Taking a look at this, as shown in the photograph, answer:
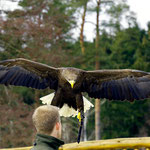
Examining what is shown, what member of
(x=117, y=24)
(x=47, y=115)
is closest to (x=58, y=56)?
(x=117, y=24)

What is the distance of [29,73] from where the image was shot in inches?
195

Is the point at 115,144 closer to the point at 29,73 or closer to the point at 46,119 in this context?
the point at 29,73

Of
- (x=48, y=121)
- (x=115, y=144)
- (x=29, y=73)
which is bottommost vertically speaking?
(x=115, y=144)

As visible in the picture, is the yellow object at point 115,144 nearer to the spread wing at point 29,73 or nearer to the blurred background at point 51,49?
the spread wing at point 29,73

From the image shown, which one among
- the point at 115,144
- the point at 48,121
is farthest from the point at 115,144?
the point at 48,121

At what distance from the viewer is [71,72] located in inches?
179

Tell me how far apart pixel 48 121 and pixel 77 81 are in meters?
2.66

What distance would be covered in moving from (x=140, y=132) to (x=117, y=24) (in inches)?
257

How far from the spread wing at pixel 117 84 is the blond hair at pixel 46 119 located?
9.26 feet

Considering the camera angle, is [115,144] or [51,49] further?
[51,49]

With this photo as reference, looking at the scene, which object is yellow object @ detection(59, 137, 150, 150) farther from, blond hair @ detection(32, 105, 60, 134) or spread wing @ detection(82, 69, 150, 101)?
blond hair @ detection(32, 105, 60, 134)

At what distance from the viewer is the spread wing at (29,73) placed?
15.8 ft

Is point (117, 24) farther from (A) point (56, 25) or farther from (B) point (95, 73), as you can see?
(B) point (95, 73)

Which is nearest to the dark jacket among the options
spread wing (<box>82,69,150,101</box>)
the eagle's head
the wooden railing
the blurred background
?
the wooden railing
